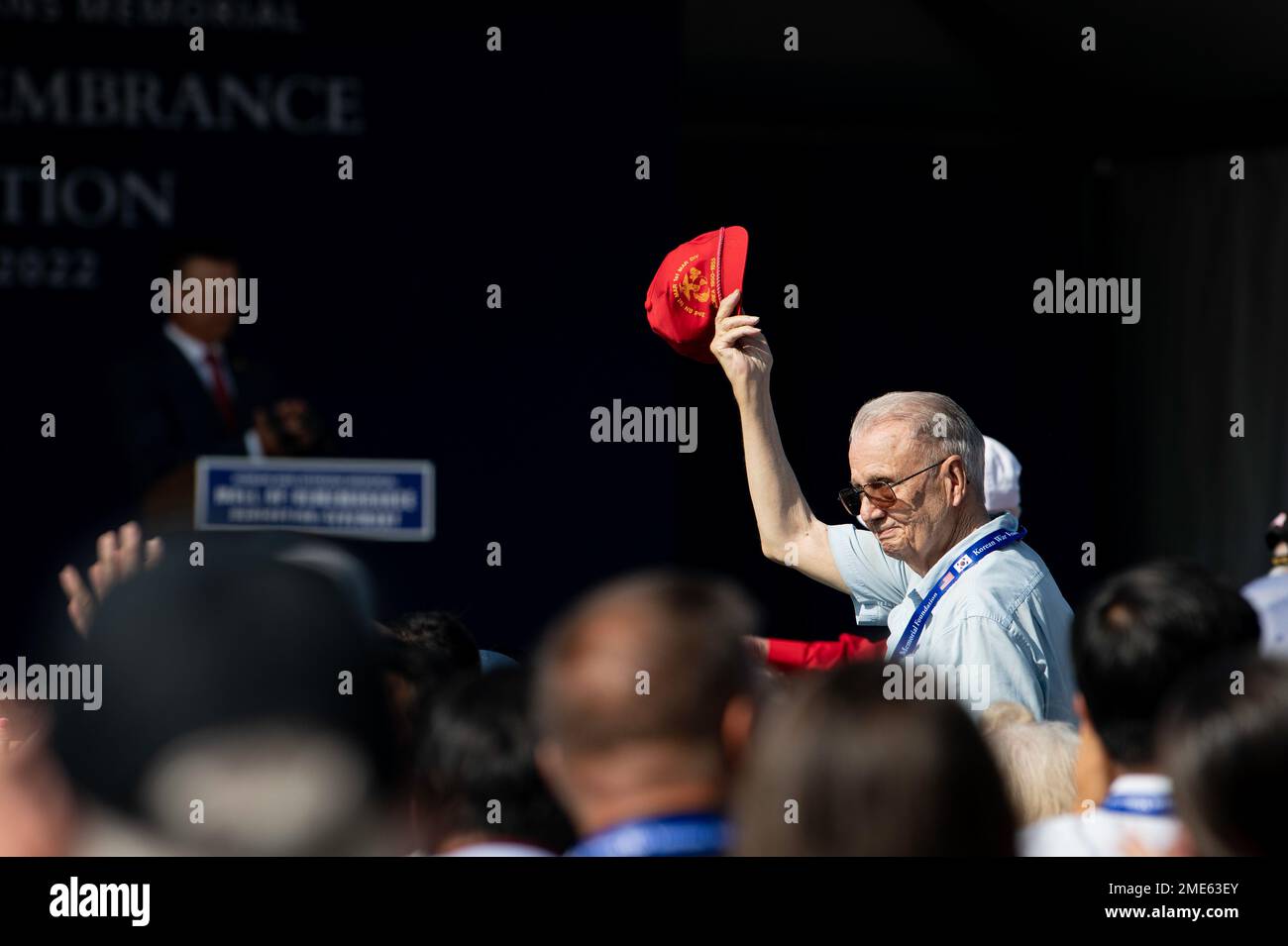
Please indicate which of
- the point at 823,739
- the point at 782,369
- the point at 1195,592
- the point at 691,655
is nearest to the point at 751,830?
the point at 823,739

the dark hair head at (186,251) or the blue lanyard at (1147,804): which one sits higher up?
the dark hair head at (186,251)

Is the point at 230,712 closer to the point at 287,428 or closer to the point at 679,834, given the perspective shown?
the point at 679,834

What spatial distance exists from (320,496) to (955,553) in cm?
177

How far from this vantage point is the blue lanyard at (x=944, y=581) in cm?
295

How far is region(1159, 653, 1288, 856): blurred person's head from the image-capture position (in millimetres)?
1569

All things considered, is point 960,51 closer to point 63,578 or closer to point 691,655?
point 63,578

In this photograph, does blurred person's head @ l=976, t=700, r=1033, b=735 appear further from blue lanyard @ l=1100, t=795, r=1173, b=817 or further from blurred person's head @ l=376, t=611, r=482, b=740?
blurred person's head @ l=376, t=611, r=482, b=740

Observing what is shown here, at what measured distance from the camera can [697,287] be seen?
3.55 metres

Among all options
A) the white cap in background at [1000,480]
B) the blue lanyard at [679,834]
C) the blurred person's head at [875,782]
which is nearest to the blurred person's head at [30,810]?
the blue lanyard at [679,834]

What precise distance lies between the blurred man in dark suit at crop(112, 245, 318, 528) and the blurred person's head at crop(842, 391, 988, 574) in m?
1.61

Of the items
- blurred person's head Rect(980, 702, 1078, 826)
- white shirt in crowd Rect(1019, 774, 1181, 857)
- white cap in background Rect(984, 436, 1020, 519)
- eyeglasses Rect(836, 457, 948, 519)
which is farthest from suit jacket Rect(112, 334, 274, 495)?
white shirt in crowd Rect(1019, 774, 1181, 857)

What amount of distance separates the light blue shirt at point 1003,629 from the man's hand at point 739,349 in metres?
0.57

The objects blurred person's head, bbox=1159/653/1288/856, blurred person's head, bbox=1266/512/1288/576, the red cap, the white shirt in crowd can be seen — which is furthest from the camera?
blurred person's head, bbox=1266/512/1288/576

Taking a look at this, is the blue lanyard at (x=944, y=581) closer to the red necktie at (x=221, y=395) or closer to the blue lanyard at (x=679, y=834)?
the blue lanyard at (x=679, y=834)
